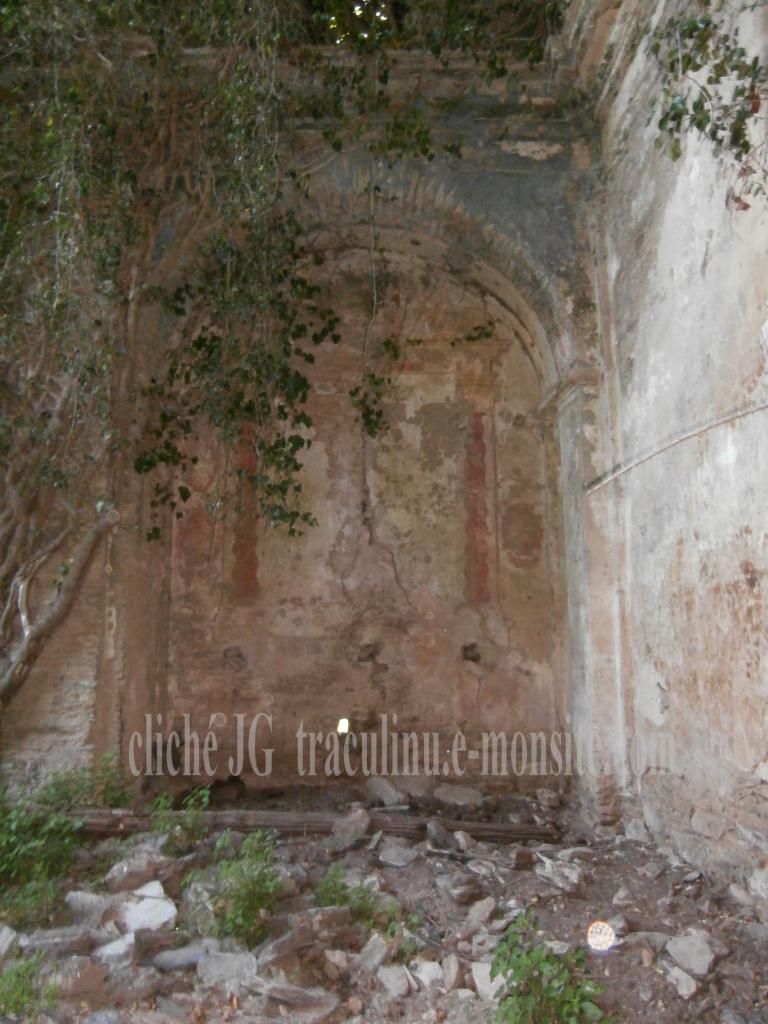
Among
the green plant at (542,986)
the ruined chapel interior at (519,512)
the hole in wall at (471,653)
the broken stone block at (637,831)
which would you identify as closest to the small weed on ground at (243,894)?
the green plant at (542,986)

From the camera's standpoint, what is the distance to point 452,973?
10.0 feet

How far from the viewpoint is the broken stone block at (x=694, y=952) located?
301 centimetres

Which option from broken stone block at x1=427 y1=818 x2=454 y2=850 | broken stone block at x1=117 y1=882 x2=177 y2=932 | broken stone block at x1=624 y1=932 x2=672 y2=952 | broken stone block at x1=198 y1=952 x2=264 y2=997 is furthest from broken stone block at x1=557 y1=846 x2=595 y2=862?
broken stone block at x1=117 y1=882 x2=177 y2=932

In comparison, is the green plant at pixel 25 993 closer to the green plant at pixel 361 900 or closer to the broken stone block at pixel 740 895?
the green plant at pixel 361 900

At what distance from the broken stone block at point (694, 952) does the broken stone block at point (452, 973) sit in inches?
30.7

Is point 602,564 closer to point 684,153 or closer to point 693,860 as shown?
point 693,860

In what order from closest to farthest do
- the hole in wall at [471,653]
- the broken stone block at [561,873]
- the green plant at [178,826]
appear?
the broken stone block at [561,873], the green plant at [178,826], the hole in wall at [471,653]

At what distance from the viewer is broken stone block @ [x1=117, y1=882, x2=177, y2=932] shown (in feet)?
10.9

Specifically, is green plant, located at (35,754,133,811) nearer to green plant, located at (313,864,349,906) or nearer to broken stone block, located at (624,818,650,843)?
green plant, located at (313,864,349,906)

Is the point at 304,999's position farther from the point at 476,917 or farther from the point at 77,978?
the point at 476,917

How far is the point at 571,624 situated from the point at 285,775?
213cm

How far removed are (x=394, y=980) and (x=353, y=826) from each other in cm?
146

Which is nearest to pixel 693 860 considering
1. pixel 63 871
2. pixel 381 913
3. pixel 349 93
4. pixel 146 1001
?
pixel 381 913

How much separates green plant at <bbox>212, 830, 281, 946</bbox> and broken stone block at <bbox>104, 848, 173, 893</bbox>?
11.4 inches
